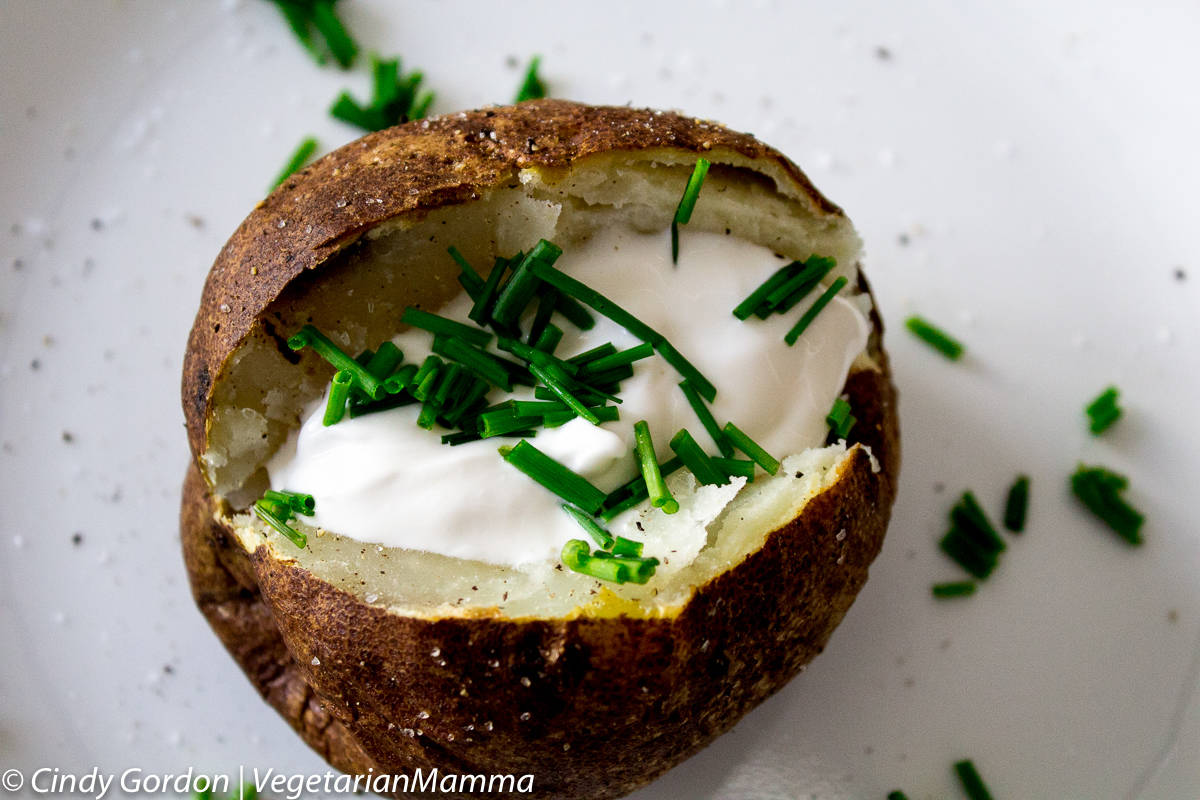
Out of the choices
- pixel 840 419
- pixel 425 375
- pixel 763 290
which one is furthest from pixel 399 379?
pixel 840 419

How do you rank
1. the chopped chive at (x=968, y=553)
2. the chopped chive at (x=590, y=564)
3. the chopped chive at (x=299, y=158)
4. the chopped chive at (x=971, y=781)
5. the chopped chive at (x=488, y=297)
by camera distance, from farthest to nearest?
the chopped chive at (x=299, y=158), the chopped chive at (x=968, y=553), the chopped chive at (x=971, y=781), the chopped chive at (x=488, y=297), the chopped chive at (x=590, y=564)

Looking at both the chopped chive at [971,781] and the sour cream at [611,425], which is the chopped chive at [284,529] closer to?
the sour cream at [611,425]

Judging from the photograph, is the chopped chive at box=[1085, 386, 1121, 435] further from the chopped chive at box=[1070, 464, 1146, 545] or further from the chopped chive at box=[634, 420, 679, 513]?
the chopped chive at box=[634, 420, 679, 513]

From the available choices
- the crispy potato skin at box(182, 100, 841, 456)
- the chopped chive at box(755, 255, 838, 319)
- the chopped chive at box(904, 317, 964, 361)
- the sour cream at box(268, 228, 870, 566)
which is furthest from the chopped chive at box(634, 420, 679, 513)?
the chopped chive at box(904, 317, 964, 361)

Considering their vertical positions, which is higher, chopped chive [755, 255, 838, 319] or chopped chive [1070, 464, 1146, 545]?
chopped chive [755, 255, 838, 319]

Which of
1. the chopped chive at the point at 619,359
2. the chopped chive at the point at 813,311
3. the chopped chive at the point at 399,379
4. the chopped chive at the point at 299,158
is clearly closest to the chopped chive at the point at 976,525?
the chopped chive at the point at 813,311

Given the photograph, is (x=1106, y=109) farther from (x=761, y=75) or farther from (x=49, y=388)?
(x=49, y=388)
